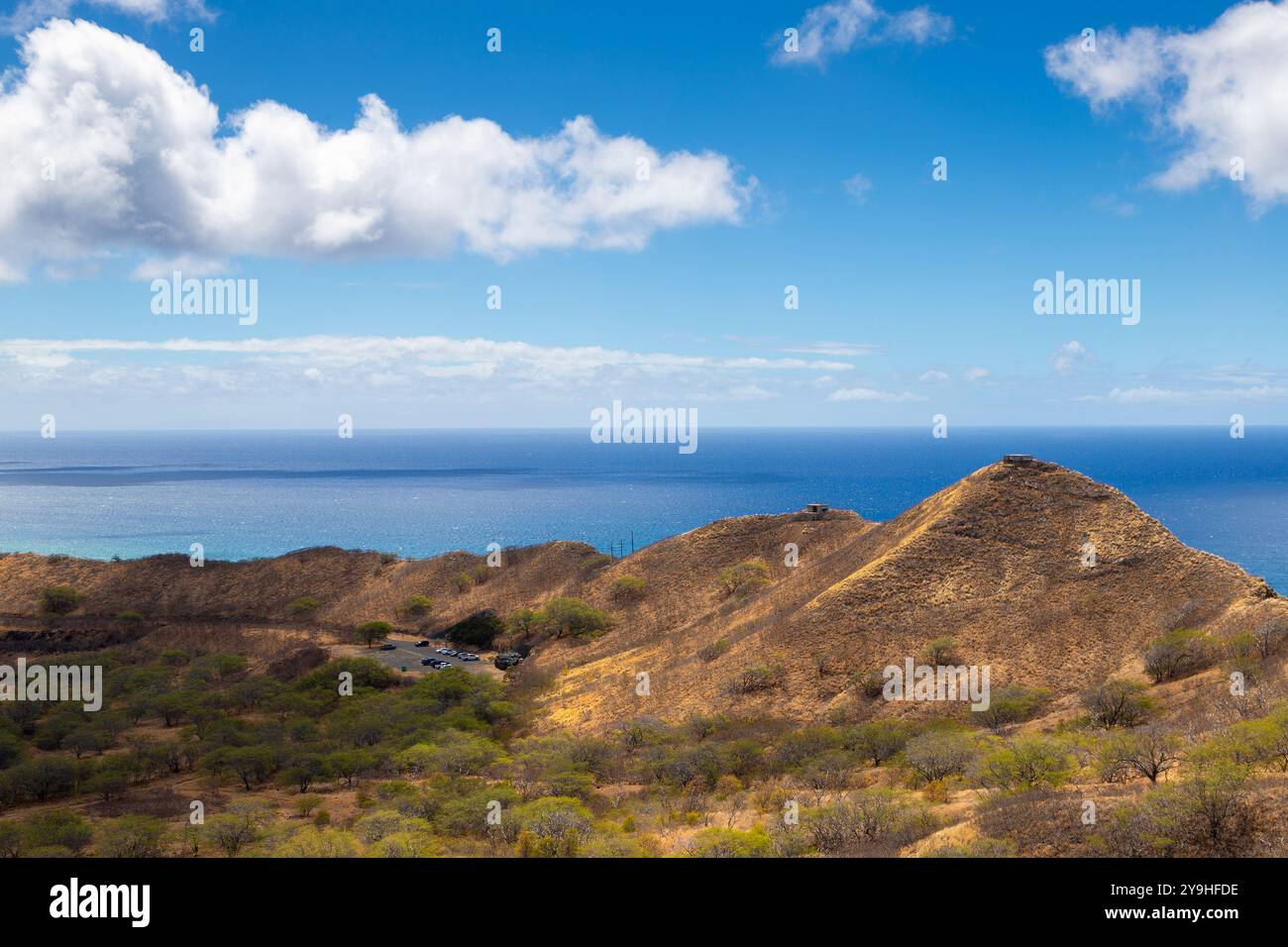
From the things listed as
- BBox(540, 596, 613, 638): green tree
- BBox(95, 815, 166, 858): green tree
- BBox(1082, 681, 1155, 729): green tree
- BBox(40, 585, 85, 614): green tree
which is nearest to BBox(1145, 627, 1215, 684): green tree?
BBox(1082, 681, 1155, 729): green tree

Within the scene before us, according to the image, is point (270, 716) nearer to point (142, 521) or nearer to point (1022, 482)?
point (1022, 482)

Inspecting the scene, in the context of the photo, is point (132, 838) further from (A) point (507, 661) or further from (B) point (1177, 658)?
(B) point (1177, 658)

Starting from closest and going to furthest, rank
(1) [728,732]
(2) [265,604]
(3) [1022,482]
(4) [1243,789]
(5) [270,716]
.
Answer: (4) [1243,789]
(1) [728,732]
(5) [270,716]
(3) [1022,482]
(2) [265,604]

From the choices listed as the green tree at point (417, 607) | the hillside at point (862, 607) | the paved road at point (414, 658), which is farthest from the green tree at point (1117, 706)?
the green tree at point (417, 607)

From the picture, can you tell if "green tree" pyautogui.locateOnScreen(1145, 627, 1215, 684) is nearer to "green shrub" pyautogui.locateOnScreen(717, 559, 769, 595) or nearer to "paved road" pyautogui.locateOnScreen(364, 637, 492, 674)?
"green shrub" pyautogui.locateOnScreen(717, 559, 769, 595)

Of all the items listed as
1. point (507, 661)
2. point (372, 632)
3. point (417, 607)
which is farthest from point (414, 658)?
point (417, 607)
